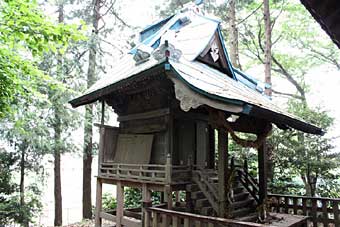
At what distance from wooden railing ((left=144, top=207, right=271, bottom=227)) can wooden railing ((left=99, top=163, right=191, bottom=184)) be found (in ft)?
3.37

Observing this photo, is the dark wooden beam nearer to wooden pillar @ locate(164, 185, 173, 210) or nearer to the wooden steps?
the wooden steps

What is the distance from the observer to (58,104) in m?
11.7

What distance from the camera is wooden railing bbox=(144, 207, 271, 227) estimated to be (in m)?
4.58

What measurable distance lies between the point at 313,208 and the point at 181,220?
395cm

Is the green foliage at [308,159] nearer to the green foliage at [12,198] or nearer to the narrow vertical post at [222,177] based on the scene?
the narrow vertical post at [222,177]

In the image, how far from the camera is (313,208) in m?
7.29

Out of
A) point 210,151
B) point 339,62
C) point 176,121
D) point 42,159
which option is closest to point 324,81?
point 339,62

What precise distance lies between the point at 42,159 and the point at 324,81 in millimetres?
16066

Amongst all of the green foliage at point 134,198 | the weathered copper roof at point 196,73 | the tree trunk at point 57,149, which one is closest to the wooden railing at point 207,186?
the weathered copper roof at point 196,73

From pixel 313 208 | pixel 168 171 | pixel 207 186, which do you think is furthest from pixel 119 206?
pixel 313 208

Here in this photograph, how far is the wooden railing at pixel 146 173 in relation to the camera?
668cm

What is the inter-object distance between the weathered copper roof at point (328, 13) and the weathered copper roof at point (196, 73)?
3699 millimetres

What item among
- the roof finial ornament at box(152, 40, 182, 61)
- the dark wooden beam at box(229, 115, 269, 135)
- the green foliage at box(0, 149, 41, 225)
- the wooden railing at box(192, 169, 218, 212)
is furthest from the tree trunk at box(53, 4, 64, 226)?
the dark wooden beam at box(229, 115, 269, 135)

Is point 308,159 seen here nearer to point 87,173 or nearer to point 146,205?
point 146,205
